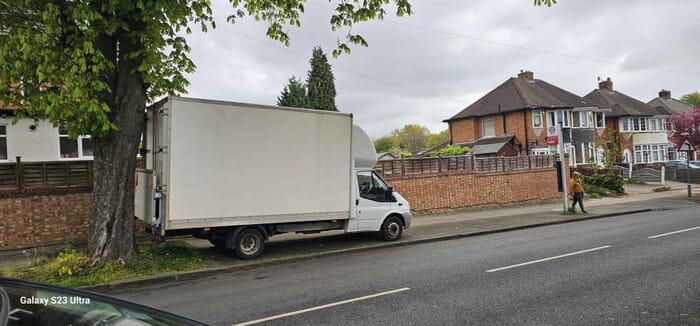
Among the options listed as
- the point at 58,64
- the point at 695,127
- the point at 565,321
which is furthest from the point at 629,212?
the point at 695,127

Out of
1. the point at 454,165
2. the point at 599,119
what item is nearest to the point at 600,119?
the point at 599,119

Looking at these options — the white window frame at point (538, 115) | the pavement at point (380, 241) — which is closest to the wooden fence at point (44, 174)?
the pavement at point (380, 241)

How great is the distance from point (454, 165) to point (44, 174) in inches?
577

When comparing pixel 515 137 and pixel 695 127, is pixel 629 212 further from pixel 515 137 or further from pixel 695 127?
pixel 695 127

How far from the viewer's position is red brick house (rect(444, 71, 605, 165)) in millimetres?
37250

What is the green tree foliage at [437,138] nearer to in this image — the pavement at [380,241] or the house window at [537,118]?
the house window at [537,118]

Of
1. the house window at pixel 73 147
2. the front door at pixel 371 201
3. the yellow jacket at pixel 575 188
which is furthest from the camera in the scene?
the yellow jacket at pixel 575 188

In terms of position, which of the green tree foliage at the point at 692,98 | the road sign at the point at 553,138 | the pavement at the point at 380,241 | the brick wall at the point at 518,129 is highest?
the green tree foliage at the point at 692,98

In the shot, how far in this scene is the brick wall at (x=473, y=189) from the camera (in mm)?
17953

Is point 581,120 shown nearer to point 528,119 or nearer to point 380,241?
point 528,119

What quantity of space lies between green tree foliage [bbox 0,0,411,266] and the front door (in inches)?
144

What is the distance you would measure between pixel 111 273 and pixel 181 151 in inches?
96.8

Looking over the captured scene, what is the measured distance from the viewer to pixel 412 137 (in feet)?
344

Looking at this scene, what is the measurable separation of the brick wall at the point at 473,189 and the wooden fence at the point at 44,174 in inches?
395
